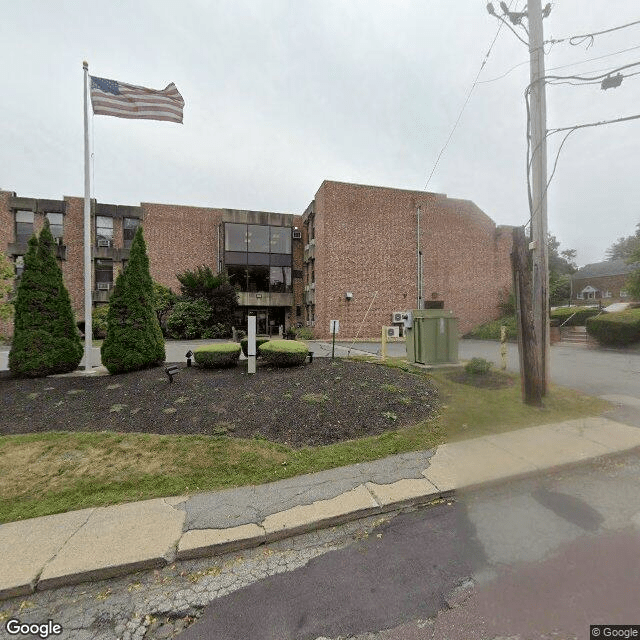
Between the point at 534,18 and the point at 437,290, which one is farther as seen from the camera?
the point at 437,290

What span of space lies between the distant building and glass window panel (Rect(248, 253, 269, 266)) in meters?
41.8

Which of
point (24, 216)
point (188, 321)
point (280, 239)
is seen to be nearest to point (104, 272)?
point (24, 216)

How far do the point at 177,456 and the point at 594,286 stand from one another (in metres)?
57.3

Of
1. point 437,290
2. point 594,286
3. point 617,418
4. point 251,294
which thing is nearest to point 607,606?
point 617,418

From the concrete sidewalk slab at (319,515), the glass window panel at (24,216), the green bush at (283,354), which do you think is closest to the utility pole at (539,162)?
the concrete sidewalk slab at (319,515)

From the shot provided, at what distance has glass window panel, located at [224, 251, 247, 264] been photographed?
26484 mm

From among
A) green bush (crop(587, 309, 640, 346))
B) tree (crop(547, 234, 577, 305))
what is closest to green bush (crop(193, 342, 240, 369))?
green bush (crop(587, 309, 640, 346))

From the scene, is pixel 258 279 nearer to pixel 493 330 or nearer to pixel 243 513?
pixel 493 330

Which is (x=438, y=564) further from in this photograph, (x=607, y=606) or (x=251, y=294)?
(x=251, y=294)

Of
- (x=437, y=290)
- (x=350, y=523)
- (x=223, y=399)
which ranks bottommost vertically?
(x=350, y=523)

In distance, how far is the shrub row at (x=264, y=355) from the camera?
26.4 feet

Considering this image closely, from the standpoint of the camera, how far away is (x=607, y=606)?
6.21ft

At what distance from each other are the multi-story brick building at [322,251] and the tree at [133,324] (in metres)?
14.1

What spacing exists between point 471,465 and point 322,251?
65.2ft
